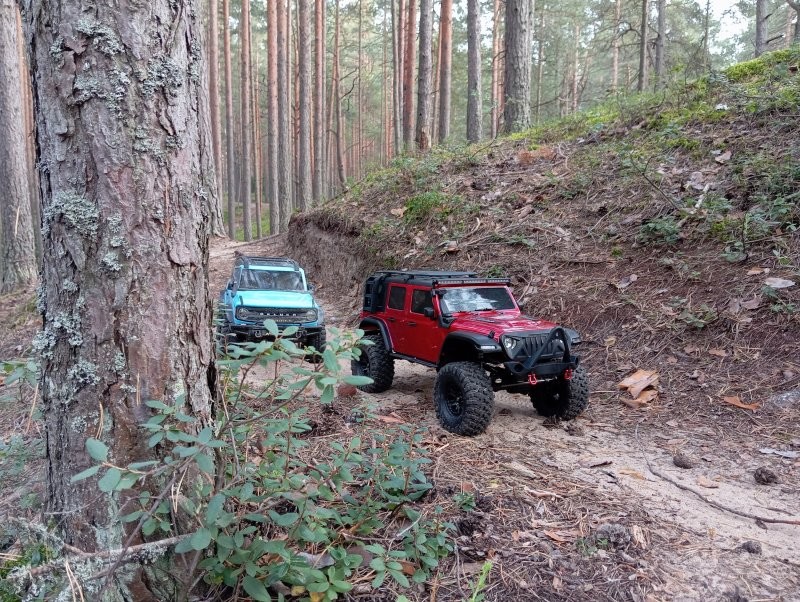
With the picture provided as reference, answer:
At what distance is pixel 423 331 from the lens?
6004 mm

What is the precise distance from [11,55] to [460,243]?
1267cm

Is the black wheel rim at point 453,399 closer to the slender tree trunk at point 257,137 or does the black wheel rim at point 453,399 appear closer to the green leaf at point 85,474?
the green leaf at point 85,474

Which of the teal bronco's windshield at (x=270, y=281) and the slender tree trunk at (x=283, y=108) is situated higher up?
the slender tree trunk at (x=283, y=108)

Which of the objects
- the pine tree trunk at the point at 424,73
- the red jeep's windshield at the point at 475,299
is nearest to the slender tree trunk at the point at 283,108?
the pine tree trunk at the point at 424,73

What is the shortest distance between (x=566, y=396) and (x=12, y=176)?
14890mm

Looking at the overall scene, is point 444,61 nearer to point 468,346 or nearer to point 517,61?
point 517,61

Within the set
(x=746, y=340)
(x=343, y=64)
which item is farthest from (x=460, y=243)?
(x=343, y=64)

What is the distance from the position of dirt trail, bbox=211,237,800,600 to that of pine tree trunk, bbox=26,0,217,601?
190cm

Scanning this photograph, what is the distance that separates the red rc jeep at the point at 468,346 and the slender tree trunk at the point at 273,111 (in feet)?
60.8

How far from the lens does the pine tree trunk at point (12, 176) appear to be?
42.7 feet

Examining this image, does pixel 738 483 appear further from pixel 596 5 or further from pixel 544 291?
pixel 596 5

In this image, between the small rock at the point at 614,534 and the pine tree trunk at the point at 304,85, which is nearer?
the small rock at the point at 614,534

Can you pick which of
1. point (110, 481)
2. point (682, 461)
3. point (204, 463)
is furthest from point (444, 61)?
point (110, 481)

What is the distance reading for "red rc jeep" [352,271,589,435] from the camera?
4.95 metres
